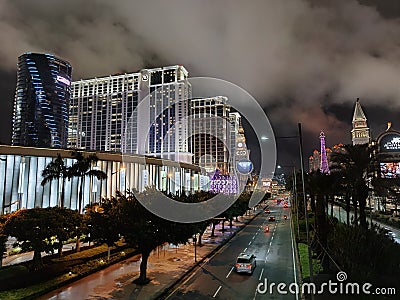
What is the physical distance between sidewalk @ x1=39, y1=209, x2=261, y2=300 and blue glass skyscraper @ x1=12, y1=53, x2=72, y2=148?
430 feet

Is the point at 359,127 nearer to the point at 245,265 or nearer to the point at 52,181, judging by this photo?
the point at 52,181

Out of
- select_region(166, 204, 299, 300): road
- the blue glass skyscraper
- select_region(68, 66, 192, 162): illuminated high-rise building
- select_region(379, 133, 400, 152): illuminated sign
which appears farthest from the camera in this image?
the blue glass skyscraper

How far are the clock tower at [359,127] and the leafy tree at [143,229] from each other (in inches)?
6639

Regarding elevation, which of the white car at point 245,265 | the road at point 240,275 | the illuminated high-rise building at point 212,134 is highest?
the illuminated high-rise building at point 212,134

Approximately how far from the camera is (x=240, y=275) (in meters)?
24.0

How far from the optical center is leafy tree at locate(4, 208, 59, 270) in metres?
21.8

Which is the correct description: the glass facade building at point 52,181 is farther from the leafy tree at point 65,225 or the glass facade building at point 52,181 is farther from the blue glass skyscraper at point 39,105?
the blue glass skyscraper at point 39,105

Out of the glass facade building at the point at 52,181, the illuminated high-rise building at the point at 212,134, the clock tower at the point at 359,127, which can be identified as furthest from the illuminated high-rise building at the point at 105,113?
the clock tower at the point at 359,127

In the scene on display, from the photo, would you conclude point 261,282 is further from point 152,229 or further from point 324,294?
point 152,229

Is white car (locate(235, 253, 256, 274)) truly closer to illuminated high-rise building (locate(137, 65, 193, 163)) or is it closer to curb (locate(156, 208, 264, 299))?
curb (locate(156, 208, 264, 299))

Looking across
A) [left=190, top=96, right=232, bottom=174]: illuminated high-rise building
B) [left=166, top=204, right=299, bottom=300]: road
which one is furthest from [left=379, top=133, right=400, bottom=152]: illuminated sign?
[left=190, top=96, right=232, bottom=174]: illuminated high-rise building

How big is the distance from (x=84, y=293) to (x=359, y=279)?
52.3 feet

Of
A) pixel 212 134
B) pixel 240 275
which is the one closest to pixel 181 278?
pixel 240 275

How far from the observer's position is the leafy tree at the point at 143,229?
21.0 metres
